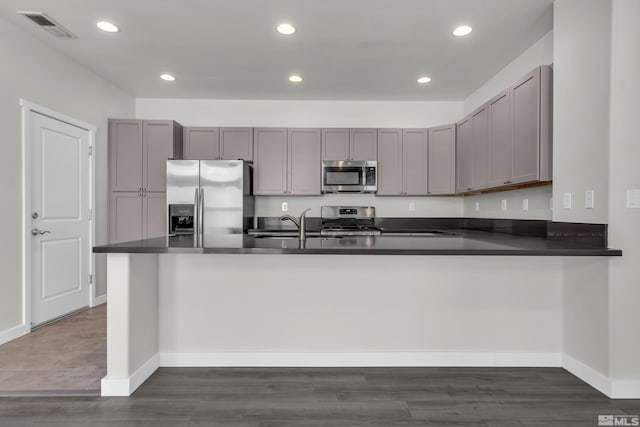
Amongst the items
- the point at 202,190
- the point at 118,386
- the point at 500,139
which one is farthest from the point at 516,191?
the point at 118,386

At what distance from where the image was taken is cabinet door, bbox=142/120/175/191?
4418 millimetres

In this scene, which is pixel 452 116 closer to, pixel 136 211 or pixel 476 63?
pixel 476 63

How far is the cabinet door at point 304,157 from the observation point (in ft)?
15.4

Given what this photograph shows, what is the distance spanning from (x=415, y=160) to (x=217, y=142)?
8.99 feet

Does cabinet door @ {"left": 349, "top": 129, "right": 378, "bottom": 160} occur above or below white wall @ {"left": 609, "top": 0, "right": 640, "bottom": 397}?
above

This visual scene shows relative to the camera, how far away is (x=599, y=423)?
180 cm

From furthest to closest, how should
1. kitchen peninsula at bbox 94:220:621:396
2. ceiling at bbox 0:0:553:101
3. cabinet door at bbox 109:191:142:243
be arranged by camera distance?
cabinet door at bbox 109:191:142:243 < ceiling at bbox 0:0:553:101 < kitchen peninsula at bbox 94:220:621:396

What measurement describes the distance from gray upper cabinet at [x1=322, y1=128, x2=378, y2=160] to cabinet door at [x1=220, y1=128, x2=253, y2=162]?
103 cm

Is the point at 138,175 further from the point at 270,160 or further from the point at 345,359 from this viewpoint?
the point at 345,359

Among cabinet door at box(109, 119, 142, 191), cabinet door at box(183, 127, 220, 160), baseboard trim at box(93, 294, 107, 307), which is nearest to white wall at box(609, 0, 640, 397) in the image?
cabinet door at box(183, 127, 220, 160)

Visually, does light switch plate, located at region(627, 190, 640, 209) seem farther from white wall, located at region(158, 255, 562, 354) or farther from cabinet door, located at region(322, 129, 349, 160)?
cabinet door, located at region(322, 129, 349, 160)

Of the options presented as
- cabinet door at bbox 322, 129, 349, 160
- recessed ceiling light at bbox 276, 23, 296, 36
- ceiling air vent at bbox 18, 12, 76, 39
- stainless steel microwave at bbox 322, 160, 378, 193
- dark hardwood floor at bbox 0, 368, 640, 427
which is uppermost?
ceiling air vent at bbox 18, 12, 76, 39

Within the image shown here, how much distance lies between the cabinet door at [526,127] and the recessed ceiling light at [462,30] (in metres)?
0.64

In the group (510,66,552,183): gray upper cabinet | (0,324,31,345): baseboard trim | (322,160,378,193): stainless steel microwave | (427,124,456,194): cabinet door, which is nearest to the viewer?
(510,66,552,183): gray upper cabinet
